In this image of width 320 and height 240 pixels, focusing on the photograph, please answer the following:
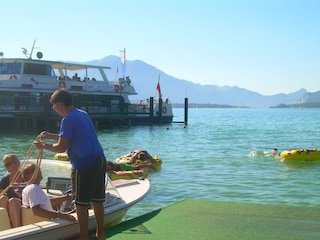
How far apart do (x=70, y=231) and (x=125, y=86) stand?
120ft

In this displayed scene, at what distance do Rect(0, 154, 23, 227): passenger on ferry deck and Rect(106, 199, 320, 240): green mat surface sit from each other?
128 cm

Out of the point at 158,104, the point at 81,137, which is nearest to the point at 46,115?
the point at 158,104

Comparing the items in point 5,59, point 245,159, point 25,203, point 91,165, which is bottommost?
point 245,159

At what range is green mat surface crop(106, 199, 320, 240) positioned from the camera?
656 cm

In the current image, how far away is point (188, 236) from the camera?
6465 millimetres

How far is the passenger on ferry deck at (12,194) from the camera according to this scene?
18.9 feet

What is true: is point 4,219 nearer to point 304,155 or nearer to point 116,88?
point 304,155

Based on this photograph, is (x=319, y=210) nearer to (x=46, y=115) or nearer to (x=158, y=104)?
(x=46, y=115)

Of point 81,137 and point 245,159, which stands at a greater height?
point 81,137

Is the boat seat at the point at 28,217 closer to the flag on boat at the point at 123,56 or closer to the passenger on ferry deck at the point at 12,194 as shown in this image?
the passenger on ferry deck at the point at 12,194

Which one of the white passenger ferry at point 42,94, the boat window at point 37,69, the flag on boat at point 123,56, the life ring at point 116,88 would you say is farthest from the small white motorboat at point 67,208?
the flag on boat at point 123,56

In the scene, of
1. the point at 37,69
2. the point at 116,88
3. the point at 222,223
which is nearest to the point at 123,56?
the point at 116,88

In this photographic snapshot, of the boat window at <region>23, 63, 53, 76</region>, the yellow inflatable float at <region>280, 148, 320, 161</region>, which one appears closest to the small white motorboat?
the yellow inflatable float at <region>280, 148, 320, 161</region>

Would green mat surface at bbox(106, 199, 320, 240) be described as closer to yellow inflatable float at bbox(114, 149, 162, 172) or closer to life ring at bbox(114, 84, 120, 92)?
yellow inflatable float at bbox(114, 149, 162, 172)
